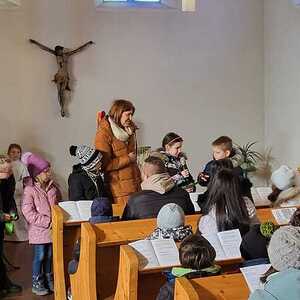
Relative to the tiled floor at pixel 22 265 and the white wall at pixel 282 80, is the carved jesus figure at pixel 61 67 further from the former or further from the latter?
the white wall at pixel 282 80

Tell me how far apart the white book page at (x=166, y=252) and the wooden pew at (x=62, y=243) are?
4.10 feet

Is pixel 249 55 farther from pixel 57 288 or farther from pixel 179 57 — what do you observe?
pixel 57 288

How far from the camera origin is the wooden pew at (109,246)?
323 centimetres

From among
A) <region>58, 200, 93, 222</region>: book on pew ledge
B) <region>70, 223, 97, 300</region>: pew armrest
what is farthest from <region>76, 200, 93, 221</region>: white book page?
<region>70, 223, 97, 300</region>: pew armrest

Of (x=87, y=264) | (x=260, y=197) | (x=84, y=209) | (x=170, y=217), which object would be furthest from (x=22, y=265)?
(x=170, y=217)

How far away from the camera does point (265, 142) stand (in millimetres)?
8008

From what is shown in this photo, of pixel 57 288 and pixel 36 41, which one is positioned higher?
pixel 36 41

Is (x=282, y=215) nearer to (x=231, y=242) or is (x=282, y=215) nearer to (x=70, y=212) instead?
(x=231, y=242)

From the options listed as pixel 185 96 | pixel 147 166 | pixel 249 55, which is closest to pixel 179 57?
pixel 185 96

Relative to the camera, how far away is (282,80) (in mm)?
7480

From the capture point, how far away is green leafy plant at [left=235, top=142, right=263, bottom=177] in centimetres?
755

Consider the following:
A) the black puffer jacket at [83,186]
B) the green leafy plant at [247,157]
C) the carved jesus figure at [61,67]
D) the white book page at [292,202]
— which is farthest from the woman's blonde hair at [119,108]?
the green leafy plant at [247,157]

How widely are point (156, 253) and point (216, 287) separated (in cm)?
62

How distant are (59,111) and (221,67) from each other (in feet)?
7.78
